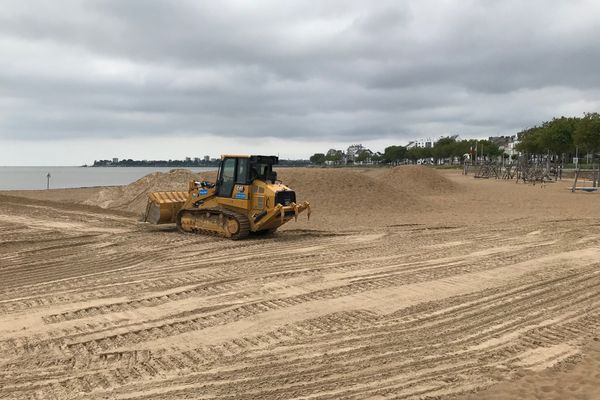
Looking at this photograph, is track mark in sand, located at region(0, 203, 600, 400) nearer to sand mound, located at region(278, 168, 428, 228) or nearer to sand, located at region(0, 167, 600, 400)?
sand, located at region(0, 167, 600, 400)

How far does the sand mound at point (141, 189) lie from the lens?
87.3 ft

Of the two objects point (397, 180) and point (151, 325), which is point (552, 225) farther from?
point (397, 180)

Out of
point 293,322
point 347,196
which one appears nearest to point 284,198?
point 293,322

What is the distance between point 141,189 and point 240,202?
50.6 ft

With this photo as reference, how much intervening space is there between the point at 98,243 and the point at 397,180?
2802 cm

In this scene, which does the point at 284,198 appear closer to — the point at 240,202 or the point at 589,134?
the point at 240,202

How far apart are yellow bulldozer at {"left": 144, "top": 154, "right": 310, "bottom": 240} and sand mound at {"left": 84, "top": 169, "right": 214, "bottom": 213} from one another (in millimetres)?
11511

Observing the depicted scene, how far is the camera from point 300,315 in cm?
719

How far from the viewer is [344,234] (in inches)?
619

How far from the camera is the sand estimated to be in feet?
16.5

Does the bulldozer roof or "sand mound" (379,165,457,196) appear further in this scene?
"sand mound" (379,165,457,196)

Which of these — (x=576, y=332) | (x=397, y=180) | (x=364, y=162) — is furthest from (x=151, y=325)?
(x=364, y=162)

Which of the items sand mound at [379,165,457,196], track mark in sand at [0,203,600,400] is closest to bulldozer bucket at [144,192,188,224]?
track mark in sand at [0,203,600,400]

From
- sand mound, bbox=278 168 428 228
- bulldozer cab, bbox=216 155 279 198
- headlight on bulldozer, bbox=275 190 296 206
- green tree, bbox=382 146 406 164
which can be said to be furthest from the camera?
green tree, bbox=382 146 406 164
